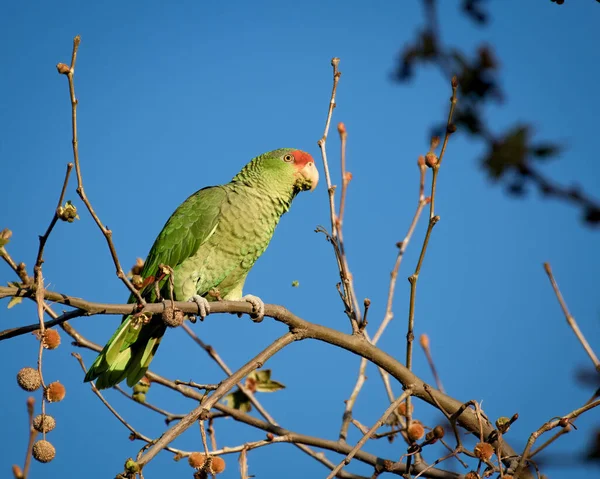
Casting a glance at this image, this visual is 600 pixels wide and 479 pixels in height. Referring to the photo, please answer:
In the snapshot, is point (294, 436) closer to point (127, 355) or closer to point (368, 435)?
point (368, 435)

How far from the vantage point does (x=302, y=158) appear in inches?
194

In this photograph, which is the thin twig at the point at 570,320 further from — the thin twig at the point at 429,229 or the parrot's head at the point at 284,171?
the parrot's head at the point at 284,171

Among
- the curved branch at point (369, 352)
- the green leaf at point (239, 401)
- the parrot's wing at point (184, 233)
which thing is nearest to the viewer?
the curved branch at point (369, 352)

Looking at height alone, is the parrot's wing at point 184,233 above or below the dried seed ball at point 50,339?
above

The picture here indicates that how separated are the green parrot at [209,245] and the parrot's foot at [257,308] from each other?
0.28 feet

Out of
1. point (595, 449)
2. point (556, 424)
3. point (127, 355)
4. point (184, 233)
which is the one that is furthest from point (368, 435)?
point (184, 233)

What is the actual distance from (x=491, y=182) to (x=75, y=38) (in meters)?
1.43

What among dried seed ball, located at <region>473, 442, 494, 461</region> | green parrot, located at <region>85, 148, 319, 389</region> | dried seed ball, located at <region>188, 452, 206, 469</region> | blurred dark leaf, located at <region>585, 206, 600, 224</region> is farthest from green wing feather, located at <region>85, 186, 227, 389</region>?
blurred dark leaf, located at <region>585, 206, 600, 224</region>

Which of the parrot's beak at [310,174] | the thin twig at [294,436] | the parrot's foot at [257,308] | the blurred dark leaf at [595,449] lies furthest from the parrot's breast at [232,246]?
the blurred dark leaf at [595,449]

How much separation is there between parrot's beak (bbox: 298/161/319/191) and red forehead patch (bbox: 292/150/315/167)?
3 cm

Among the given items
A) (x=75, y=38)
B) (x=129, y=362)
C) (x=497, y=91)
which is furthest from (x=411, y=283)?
(x=129, y=362)

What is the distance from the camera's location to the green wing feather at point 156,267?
151 inches

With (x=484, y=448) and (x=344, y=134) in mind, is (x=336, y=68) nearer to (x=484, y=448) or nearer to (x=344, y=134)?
(x=344, y=134)

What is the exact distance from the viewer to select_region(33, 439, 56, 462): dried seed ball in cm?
173
